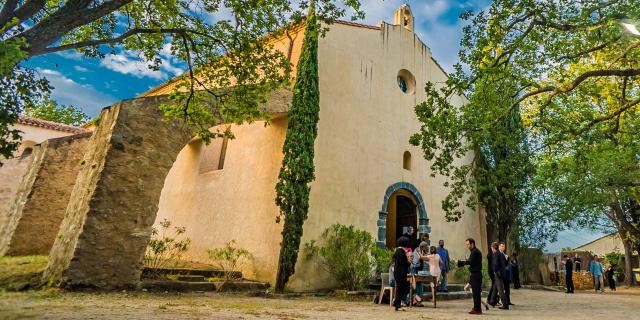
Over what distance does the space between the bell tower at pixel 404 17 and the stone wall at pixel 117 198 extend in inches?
426

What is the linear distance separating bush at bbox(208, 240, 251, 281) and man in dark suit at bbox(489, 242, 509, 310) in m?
6.12

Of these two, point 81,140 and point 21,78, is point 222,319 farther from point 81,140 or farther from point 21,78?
point 81,140

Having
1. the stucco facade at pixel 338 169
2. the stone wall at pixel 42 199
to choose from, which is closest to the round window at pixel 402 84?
the stucco facade at pixel 338 169

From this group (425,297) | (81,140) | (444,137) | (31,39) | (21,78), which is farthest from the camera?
(81,140)

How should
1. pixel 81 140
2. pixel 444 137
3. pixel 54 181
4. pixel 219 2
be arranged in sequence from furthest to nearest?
pixel 81 140 < pixel 54 181 < pixel 444 137 < pixel 219 2

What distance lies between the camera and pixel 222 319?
15.9ft

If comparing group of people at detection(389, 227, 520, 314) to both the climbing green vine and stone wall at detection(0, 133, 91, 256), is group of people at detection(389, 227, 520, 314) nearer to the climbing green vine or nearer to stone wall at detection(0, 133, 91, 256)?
the climbing green vine

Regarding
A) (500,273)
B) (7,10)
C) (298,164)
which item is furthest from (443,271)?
(7,10)

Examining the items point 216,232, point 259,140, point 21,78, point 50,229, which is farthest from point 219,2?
point 50,229

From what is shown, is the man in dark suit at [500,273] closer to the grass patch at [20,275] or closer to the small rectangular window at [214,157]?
the small rectangular window at [214,157]

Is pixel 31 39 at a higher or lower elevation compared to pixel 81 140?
lower

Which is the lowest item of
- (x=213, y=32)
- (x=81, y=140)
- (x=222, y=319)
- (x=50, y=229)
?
(x=222, y=319)

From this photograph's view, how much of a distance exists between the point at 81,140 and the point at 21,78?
7546mm

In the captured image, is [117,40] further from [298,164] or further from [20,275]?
[298,164]
